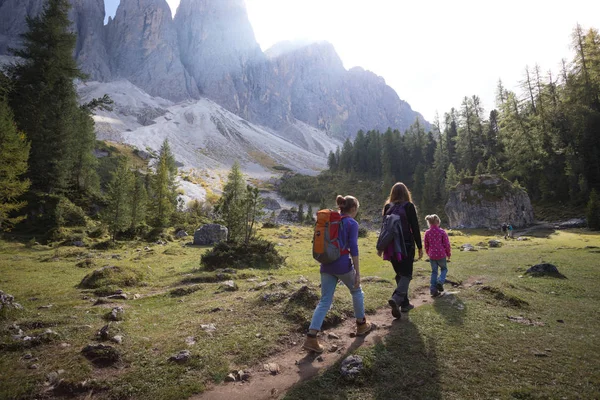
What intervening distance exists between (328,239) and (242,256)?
15.5m

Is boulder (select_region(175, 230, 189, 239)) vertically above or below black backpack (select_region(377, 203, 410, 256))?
above

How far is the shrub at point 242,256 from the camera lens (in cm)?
1914

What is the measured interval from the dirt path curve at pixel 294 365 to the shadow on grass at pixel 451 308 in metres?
1.11

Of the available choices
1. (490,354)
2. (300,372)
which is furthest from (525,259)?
(300,372)

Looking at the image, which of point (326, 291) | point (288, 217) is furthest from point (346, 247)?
point (288, 217)

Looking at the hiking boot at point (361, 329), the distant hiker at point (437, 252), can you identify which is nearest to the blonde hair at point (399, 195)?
the distant hiker at point (437, 252)

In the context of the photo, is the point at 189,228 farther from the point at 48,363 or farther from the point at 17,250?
the point at 48,363

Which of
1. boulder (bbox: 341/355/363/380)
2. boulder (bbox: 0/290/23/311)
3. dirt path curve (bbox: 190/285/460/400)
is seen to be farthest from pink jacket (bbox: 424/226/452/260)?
boulder (bbox: 0/290/23/311)

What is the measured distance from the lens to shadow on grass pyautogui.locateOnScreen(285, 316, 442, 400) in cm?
439

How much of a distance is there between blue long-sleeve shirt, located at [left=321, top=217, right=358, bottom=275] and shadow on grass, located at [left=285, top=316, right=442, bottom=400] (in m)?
1.60

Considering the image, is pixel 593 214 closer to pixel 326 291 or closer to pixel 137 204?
pixel 326 291

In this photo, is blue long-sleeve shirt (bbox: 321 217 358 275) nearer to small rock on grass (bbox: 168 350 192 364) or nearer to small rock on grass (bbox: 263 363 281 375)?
small rock on grass (bbox: 263 363 281 375)

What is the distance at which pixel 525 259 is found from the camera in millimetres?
18750

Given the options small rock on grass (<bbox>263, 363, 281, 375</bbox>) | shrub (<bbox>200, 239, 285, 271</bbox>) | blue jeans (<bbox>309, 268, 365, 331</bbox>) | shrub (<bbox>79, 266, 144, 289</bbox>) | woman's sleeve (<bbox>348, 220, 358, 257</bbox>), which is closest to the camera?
small rock on grass (<bbox>263, 363, 281, 375</bbox>)
